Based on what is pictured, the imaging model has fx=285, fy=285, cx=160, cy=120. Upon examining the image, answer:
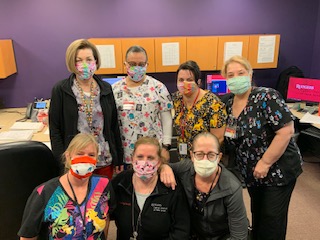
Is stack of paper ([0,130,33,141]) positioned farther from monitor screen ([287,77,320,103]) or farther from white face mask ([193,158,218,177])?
monitor screen ([287,77,320,103])

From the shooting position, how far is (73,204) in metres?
1.44

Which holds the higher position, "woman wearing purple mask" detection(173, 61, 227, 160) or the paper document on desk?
"woman wearing purple mask" detection(173, 61, 227, 160)

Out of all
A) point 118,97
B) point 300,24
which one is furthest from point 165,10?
point 118,97

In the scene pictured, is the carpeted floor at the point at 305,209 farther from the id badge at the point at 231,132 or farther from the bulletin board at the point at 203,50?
the bulletin board at the point at 203,50

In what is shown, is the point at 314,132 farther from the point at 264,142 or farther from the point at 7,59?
the point at 7,59

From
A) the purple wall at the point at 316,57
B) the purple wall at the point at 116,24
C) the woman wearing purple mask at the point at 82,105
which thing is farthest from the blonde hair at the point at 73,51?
the purple wall at the point at 316,57

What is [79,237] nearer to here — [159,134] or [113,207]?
[113,207]

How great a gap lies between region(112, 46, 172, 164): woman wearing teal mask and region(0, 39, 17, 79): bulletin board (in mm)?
2020

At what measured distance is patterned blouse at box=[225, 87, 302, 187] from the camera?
1.71 metres

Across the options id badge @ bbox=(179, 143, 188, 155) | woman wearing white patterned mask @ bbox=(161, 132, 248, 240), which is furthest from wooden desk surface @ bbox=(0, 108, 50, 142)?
woman wearing white patterned mask @ bbox=(161, 132, 248, 240)

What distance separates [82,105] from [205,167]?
839mm

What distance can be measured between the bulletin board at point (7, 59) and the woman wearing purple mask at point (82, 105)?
6.49ft

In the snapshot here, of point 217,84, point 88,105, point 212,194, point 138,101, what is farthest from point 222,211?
point 217,84

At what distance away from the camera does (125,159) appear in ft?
6.88
